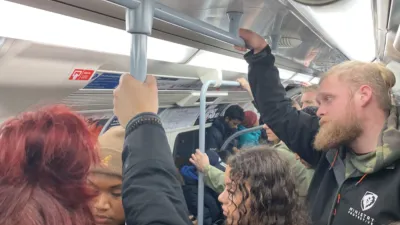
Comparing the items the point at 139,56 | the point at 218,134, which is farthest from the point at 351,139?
the point at 218,134

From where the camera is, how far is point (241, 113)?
225 inches

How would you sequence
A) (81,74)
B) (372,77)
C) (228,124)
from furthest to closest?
(228,124) → (81,74) → (372,77)

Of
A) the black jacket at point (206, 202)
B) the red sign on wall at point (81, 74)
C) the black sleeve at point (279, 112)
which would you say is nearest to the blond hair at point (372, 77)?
the black sleeve at point (279, 112)

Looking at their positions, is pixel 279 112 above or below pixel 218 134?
below

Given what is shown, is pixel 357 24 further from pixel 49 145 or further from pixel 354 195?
pixel 49 145

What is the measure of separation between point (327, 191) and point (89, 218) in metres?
1.25

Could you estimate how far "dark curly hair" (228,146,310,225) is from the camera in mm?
1505

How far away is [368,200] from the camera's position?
1615 millimetres

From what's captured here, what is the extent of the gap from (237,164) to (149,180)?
77cm

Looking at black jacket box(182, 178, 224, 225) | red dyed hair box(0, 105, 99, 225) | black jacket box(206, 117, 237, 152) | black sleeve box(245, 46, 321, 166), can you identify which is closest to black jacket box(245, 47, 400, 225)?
black sleeve box(245, 46, 321, 166)

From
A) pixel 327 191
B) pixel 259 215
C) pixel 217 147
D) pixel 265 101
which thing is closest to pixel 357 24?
pixel 265 101

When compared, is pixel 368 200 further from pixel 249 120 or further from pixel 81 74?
pixel 249 120

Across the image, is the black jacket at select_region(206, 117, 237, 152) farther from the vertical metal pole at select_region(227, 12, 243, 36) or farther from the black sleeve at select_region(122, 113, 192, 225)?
the black sleeve at select_region(122, 113, 192, 225)

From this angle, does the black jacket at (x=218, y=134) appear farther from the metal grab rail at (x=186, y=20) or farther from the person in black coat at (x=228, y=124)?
the metal grab rail at (x=186, y=20)
